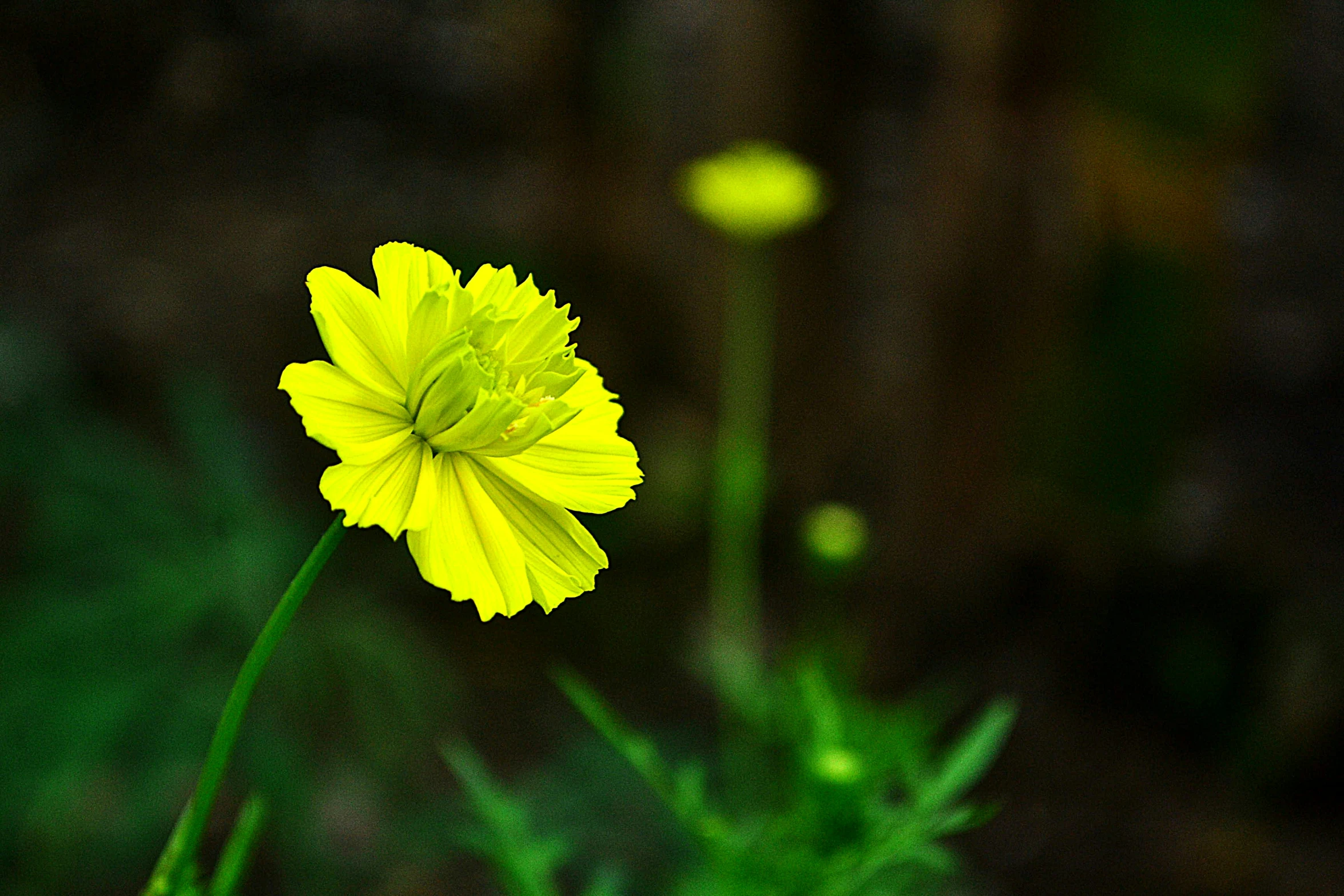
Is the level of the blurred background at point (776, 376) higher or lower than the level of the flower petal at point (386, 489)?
higher

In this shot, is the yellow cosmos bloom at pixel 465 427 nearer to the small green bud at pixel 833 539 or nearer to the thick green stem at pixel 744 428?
the small green bud at pixel 833 539

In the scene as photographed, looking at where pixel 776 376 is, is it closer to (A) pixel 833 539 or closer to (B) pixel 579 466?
(A) pixel 833 539

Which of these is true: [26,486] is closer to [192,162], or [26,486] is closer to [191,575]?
[191,575]

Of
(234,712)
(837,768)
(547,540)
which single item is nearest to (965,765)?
(837,768)

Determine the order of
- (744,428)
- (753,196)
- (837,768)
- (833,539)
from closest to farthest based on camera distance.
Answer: (837,768) → (833,539) → (753,196) → (744,428)

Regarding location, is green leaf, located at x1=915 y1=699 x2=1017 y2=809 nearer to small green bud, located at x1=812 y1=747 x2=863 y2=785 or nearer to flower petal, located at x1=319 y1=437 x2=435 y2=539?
small green bud, located at x1=812 y1=747 x2=863 y2=785

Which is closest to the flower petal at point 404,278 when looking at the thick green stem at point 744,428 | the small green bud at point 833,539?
the small green bud at point 833,539
